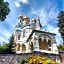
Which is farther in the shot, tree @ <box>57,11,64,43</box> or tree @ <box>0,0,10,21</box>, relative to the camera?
tree @ <box>57,11,64,43</box>

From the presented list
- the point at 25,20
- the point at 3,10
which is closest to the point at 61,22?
the point at 25,20

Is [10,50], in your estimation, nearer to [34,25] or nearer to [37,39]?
[34,25]

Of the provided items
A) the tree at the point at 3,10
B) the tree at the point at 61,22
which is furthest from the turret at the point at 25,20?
the tree at the point at 3,10

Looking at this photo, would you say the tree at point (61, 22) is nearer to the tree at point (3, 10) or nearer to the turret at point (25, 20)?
the turret at point (25, 20)

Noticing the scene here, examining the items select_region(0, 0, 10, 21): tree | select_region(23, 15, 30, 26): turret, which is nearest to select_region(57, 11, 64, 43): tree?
select_region(23, 15, 30, 26): turret

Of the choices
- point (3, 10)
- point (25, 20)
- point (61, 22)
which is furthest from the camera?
point (25, 20)

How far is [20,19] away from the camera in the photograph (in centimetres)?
4325

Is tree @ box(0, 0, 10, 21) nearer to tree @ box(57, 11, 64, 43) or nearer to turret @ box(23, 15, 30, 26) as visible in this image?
tree @ box(57, 11, 64, 43)

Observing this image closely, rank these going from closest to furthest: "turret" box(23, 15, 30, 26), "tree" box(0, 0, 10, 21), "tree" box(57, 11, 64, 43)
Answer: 1. "tree" box(0, 0, 10, 21)
2. "tree" box(57, 11, 64, 43)
3. "turret" box(23, 15, 30, 26)

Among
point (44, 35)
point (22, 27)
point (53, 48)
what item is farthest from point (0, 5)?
point (22, 27)

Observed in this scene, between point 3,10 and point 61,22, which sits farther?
point 61,22

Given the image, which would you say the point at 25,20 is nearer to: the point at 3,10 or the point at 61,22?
the point at 61,22

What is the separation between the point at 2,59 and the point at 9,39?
17.8m

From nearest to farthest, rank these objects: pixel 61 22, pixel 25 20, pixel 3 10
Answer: pixel 3 10
pixel 61 22
pixel 25 20
